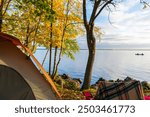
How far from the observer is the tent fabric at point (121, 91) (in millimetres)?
A: 7035

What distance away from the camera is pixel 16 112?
5793 mm

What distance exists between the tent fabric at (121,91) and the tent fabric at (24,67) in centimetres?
134

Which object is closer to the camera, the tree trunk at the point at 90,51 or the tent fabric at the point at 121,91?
the tent fabric at the point at 121,91

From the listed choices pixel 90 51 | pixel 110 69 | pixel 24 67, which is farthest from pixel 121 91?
pixel 110 69

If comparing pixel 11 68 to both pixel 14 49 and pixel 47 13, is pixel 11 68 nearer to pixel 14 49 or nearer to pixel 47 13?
pixel 14 49

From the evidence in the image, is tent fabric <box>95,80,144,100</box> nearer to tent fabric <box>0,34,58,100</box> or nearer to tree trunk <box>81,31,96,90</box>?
tent fabric <box>0,34,58,100</box>

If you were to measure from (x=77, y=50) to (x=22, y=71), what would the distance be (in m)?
19.4

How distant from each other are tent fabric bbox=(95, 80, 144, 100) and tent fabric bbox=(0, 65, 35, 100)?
189 centimetres

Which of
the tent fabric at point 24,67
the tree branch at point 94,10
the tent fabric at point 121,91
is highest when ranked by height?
the tree branch at point 94,10

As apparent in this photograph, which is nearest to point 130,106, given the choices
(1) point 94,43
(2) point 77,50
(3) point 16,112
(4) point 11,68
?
(3) point 16,112

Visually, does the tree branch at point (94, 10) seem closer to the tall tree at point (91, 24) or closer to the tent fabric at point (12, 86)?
the tall tree at point (91, 24)

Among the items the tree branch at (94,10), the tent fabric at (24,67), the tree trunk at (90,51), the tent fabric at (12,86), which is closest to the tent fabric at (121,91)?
the tent fabric at (24,67)

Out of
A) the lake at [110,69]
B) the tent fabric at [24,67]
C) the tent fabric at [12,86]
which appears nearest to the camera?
the tent fabric at [12,86]

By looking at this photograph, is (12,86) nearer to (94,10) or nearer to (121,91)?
(121,91)
